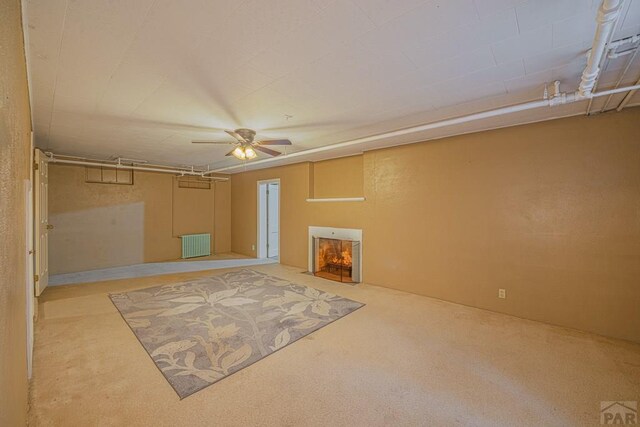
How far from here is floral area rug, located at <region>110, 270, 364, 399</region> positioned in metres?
2.42

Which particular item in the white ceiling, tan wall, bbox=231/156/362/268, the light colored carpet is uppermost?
the white ceiling

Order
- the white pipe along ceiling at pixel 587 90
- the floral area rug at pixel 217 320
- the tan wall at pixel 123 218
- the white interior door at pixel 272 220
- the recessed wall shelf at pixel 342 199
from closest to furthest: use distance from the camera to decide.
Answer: the white pipe along ceiling at pixel 587 90, the floral area rug at pixel 217 320, the recessed wall shelf at pixel 342 199, the tan wall at pixel 123 218, the white interior door at pixel 272 220

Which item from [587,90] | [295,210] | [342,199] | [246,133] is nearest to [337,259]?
[342,199]

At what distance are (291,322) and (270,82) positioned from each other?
109 inches

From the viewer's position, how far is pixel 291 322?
329cm

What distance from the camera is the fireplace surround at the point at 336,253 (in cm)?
518

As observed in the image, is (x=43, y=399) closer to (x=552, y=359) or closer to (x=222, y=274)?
(x=222, y=274)

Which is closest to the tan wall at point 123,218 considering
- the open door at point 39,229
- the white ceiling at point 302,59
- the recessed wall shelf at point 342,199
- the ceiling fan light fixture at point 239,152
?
the open door at point 39,229

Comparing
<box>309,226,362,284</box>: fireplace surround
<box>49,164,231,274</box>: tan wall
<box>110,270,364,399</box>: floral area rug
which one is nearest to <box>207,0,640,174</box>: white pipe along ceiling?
<box>309,226,362,284</box>: fireplace surround

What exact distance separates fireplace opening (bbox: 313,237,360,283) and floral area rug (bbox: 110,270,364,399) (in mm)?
966

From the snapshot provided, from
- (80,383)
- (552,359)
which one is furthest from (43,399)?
(552,359)

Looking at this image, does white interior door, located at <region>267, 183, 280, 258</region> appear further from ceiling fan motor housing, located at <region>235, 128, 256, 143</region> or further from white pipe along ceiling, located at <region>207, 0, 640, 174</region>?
ceiling fan motor housing, located at <region>235, 128, 256, 143</region>

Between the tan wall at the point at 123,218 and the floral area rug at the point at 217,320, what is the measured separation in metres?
2.77

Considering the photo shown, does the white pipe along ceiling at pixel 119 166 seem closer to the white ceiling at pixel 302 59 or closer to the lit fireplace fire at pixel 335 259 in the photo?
the white ceiling at pixel 302 59
